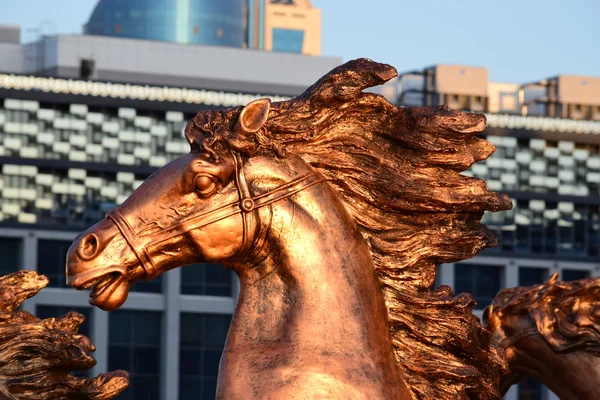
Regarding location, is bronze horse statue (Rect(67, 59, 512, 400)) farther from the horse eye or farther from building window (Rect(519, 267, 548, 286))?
building window (Rect(519, 267, 548, 286))

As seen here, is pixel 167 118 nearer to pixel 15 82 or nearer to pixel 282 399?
pixel 15 82

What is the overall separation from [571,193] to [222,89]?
15.9m

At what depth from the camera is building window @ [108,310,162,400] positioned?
63.2 m

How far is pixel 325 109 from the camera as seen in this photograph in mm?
6449

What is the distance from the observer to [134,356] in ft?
209

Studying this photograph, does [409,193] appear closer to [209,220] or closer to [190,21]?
[209,220]

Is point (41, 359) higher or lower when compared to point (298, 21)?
lower

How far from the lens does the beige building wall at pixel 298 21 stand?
333 feet

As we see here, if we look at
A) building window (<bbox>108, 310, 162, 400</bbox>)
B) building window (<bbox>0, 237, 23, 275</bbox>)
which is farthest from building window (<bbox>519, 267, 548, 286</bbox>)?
building window (<bbox>0, 237, 23, 275</bbox>)

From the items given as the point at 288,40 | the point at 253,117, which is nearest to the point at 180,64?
the point at 288,40

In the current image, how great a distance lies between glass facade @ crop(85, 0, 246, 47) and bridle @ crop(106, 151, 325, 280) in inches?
4468

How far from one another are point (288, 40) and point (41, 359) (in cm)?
9420

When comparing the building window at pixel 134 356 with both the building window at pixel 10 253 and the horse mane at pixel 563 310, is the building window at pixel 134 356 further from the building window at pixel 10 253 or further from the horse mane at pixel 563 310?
the horse mane at pixel 563 310

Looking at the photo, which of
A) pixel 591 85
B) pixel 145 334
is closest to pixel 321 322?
pixel 145 334
